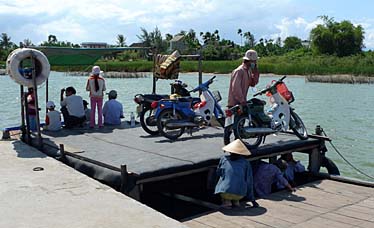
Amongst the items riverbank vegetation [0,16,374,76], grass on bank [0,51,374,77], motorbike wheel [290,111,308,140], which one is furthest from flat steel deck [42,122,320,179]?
grass on bank [0,51,374,77]

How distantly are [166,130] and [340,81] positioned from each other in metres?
34.4

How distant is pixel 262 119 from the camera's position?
7.17 m

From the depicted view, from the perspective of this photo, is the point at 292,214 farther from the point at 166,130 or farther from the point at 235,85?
the point at 166,130

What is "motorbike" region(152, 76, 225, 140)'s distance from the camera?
782cm

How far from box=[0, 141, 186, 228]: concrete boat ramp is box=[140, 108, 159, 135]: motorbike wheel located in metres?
2.31

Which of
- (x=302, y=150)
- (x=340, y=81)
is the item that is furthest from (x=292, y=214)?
(x=340, y=81)

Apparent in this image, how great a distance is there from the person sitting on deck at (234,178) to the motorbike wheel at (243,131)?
120 cm

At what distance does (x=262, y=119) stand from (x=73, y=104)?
3461 mm

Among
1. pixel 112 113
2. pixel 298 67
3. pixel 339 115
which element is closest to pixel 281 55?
pixel 298 67

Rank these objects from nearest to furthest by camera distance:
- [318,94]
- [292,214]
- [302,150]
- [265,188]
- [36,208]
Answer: [36,208], [292,214], [265,188], [302,150], [318,94]

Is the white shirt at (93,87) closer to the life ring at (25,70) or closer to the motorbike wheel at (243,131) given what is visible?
the life ring at (25,70)

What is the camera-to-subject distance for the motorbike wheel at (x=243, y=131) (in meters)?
6.92

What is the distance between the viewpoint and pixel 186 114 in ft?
26.3

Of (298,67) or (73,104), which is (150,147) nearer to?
(73,104)
